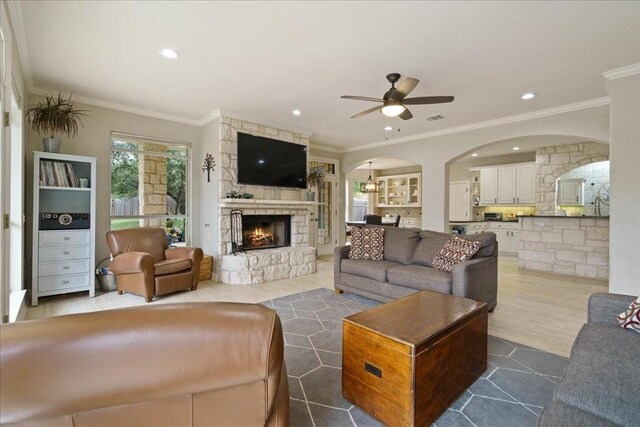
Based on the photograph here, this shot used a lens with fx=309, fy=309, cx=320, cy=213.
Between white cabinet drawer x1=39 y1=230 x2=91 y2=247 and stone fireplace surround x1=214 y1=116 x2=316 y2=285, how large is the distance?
5.59 ft

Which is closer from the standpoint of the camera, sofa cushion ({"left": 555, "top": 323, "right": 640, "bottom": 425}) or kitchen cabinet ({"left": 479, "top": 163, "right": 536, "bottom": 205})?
sofa cushion ({"left": 555, "top": 323, "right": 640, "bottom": 425})

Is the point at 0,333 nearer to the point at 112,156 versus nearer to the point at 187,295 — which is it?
the point at 187,295

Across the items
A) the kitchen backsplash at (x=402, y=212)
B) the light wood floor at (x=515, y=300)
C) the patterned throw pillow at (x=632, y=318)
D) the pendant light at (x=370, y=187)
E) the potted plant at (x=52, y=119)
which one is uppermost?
the potted plant at (x=52, y=119)

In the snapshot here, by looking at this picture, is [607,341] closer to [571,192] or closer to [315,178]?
[315,178]

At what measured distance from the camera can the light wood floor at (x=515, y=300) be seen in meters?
2.95

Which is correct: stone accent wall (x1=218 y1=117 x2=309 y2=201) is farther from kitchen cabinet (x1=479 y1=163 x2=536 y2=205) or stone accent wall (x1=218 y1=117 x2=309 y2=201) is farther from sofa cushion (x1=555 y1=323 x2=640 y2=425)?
kitchen cabinet (x1=479 y1=163 x2=536 y2=205)

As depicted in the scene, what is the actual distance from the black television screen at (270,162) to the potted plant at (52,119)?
86.0 inches

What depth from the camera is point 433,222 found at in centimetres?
597

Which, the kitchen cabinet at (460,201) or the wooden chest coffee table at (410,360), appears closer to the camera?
the wooden chest coffee table at (410,360)

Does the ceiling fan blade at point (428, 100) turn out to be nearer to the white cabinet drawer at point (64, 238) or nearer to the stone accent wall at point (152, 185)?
the stone accent wall at point (152, 185)

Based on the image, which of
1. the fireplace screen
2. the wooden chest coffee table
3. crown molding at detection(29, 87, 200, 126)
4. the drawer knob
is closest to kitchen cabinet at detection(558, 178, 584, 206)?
the fireplace screen

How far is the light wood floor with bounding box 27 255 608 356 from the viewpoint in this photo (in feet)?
9.68

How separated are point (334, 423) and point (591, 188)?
7.93 meters

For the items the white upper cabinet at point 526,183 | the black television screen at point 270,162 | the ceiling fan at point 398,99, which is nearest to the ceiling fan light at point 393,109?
the ceiling fan at point 398,99
